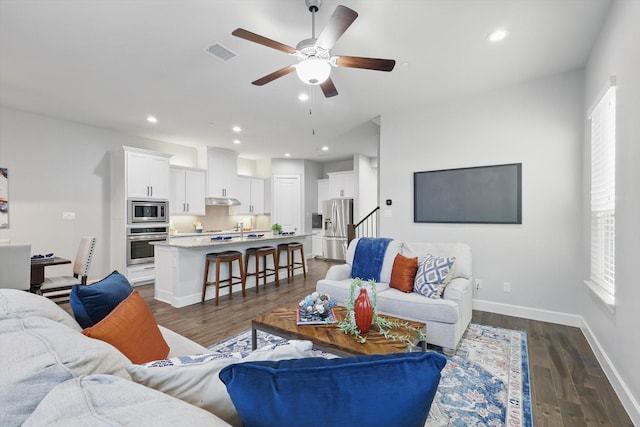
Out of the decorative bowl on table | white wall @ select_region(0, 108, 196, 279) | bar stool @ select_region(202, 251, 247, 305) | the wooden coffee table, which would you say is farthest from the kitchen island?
the decorative bowl on table

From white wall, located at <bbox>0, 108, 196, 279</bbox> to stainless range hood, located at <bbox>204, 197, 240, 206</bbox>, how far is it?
6.22ft

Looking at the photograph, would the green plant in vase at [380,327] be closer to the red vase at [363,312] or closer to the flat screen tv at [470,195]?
the red vase at [363,312]

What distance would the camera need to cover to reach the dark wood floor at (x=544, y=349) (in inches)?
75.5

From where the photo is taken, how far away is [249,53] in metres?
2.93

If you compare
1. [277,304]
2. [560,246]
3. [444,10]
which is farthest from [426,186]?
[277,304]

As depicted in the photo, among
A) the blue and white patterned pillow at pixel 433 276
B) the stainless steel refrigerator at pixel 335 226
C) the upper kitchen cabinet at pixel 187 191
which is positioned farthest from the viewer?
the stainless steel refrigerator at pixel 335 226

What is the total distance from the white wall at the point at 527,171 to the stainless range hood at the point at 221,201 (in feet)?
15.1

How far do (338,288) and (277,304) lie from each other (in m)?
1.29

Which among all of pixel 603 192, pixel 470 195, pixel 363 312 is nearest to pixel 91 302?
pixel 363 312

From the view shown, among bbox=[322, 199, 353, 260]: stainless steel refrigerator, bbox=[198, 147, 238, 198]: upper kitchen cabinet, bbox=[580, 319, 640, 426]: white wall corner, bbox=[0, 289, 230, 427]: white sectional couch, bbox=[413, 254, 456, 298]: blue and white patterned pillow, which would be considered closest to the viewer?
bbox=[0, 289, 230, 427]: white sectional couch

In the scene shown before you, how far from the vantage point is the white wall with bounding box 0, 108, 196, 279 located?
14.6 ft

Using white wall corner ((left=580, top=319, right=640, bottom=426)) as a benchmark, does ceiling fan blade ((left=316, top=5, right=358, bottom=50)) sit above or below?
above

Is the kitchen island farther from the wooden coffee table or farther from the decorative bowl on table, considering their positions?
the decorative bowl on table

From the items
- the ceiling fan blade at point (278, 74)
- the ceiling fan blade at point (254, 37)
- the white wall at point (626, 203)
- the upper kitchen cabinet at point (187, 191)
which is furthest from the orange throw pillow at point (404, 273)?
the upper kitchen cabinet at point (187, 191)
